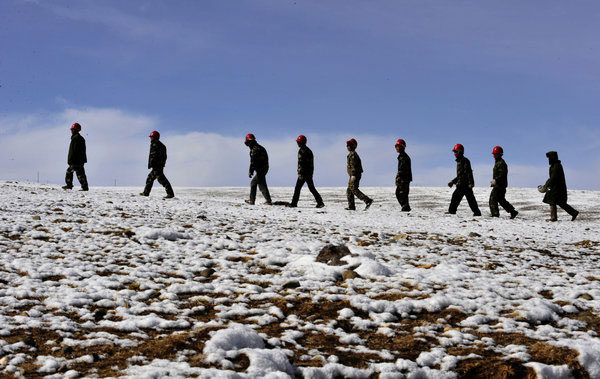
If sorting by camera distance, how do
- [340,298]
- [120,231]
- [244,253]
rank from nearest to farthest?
1. [340,298]
2. [244,253]
3. [120,231]

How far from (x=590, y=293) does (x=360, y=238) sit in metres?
3.97

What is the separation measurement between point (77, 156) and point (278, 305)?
14.7 metres

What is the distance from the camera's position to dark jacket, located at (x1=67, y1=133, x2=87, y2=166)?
1645cm

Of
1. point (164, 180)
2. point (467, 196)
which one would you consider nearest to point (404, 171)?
point (467, 196)

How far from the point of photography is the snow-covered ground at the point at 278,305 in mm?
3012

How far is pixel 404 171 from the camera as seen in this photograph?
16125mm

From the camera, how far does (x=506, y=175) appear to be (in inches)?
595

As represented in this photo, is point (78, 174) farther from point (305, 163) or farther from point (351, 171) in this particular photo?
point (351, 171)

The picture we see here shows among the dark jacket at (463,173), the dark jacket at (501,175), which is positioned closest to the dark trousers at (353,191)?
the dark jacket at (463,173)

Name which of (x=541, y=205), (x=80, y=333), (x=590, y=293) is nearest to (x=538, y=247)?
(x=590, y=293)

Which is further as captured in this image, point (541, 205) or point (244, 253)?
point (541, 205)

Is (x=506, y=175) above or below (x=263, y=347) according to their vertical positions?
above

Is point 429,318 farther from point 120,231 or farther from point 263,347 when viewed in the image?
point 120,231

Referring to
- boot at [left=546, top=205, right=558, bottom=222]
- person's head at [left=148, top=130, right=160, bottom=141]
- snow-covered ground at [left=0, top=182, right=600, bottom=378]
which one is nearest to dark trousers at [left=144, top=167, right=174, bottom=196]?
person's head at [left=148, top=130, right=160, bottom=141]
